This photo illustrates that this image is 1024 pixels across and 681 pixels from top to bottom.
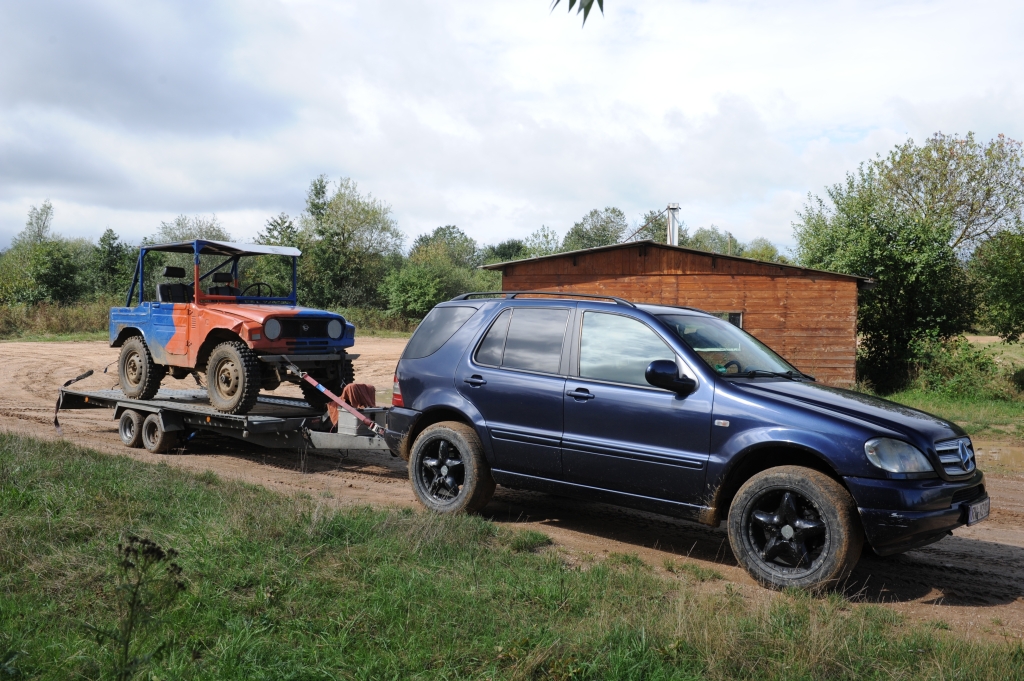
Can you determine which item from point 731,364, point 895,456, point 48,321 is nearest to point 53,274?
point 48,321

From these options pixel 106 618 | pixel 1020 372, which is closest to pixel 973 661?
pixel 106 618

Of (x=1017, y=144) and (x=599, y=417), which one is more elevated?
(x=1017, y=144)

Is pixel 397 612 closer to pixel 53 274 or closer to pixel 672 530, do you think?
pixel 672 530

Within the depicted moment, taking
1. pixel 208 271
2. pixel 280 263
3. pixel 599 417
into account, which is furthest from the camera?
pixel 280 263

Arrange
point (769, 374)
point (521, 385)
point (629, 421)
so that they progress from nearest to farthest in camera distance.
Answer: point (629, 421) < point (769, 374) < point (521, 385)

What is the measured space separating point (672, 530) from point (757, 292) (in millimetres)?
13935

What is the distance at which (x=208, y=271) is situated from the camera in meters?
10.3

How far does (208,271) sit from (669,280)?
12.6 m

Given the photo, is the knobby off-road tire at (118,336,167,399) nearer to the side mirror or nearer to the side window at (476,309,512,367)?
the side window at (476,309,512,367)

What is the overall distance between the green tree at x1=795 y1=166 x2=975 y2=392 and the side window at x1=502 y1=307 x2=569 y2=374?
1685cm

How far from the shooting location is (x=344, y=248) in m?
57.4

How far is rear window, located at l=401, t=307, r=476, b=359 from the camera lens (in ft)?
23.4

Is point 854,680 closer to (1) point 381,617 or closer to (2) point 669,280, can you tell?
(1) point 381,617

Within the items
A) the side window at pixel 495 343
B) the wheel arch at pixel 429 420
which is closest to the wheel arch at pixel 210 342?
the wheel arch at pixel 429 420
